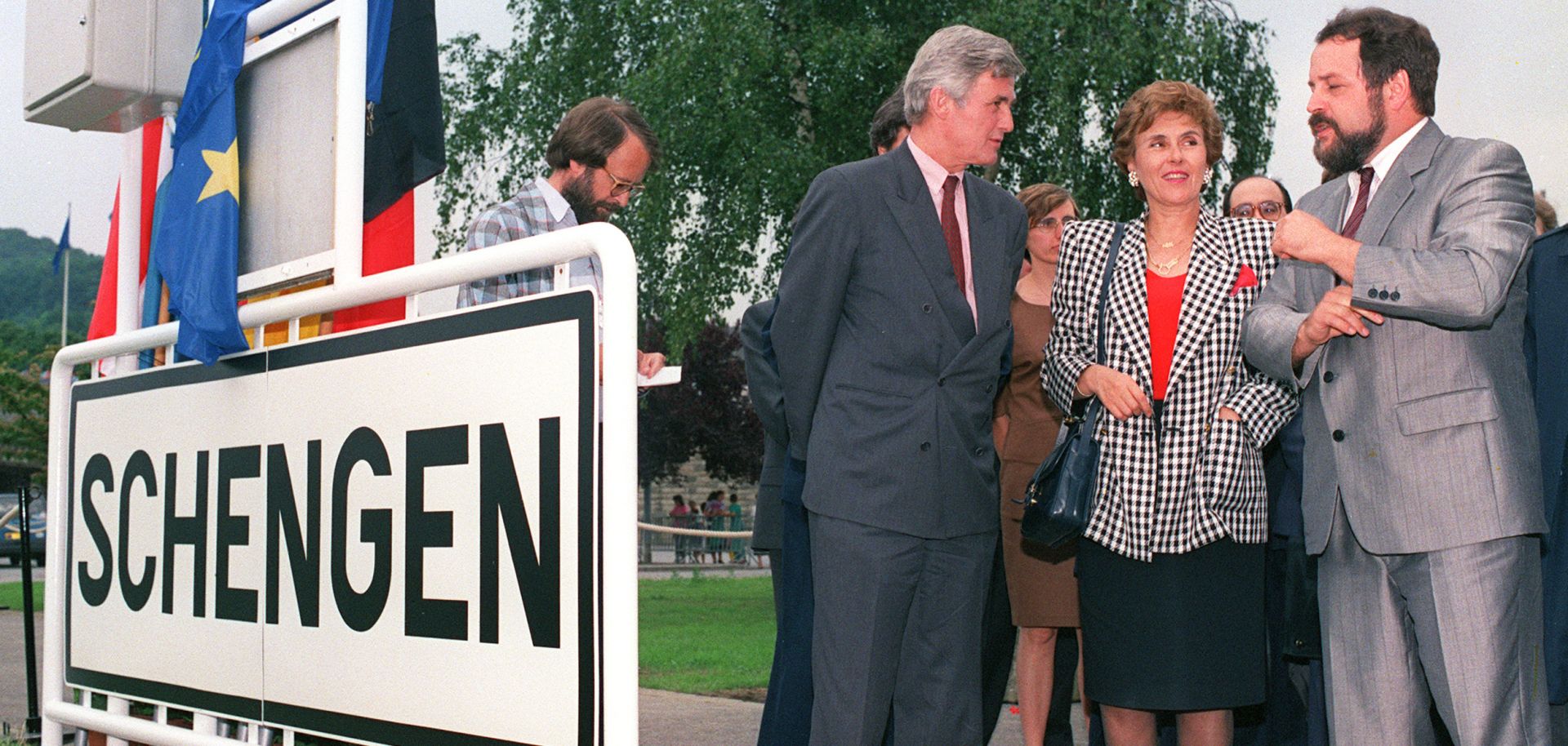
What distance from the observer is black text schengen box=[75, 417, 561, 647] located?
2314 millimetres

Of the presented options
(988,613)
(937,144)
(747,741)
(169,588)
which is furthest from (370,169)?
(747,741)

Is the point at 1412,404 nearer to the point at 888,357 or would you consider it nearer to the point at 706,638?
the point at 888,357

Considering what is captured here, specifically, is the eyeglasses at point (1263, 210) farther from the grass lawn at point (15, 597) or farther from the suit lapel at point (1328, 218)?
the grass lawn at point (15, 597)

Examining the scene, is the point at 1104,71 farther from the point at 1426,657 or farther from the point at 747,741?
the point at 1426,657

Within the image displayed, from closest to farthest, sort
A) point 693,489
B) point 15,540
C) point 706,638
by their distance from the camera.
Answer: point 706,638 < point 15,540 < point 693,489

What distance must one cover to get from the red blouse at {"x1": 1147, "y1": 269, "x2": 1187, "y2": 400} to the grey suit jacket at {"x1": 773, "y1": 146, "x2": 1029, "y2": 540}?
37 cm

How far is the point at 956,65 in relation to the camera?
332 centimetres

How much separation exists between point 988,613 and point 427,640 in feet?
5.96

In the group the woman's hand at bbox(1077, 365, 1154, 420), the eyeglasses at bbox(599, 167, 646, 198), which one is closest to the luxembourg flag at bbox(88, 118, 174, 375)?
the eyeglasses at bbox(599, 167, 646, 198)

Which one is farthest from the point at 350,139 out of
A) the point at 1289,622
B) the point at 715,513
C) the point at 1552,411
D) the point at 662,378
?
the point at 715,513

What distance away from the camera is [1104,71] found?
17562 mm

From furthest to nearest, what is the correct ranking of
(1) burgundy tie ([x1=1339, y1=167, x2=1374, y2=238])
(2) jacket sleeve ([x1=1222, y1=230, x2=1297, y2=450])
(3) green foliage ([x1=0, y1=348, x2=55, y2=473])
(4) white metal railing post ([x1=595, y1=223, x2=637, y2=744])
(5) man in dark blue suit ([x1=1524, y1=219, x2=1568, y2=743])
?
1. (3) green foliage ([x1=0, y1=348, x2=55, y2=473])
2. (2) jacket sleeve ([x1=1222, y1=230, x2=1297, y2=450])
3. (1) burgundy tie ([x1=1339, y1=167, x2=1374, y2=238])
4. (5) man in dark blue suit ([x1=1524, y1=219, x2=1568, y2=743])
5. (4) white metal railing post ([x1=595, y1=223, x2=637, y2=744])

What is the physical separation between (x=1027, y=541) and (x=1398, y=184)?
165 cm

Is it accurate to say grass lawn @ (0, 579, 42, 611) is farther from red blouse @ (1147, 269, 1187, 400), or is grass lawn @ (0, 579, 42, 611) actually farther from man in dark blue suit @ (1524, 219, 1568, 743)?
man in dark blue suit @ (1524, 219, 1568, 743)
